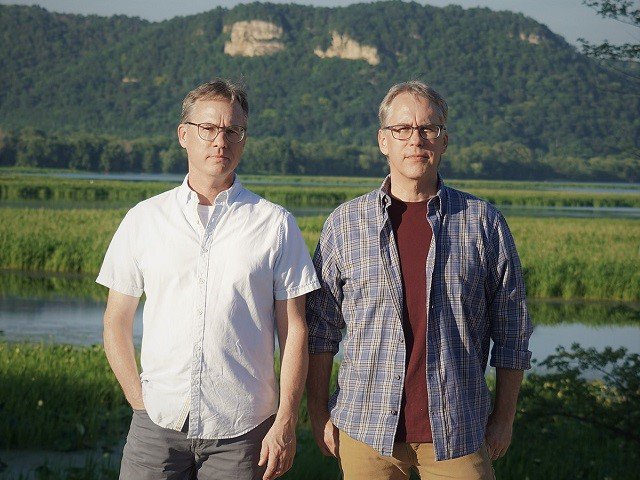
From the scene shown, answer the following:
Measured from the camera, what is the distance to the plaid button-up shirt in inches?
113

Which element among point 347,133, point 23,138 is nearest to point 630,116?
point 347,133

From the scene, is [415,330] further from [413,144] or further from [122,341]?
[122,341]

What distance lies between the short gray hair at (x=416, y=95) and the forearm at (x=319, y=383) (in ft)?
2.42

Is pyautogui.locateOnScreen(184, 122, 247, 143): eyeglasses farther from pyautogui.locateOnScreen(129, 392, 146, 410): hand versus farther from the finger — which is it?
the finger

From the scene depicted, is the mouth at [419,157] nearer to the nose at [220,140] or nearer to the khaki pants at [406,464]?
the nose at [220,140]

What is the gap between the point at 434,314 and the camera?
9.49 ft

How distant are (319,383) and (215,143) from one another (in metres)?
0.80

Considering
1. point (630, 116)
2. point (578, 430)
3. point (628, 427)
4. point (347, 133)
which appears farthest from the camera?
point (347, 133)

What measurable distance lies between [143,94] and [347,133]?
92.0ft

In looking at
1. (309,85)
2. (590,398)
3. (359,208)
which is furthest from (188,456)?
(309,85)

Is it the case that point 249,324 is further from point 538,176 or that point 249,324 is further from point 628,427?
point 538,176

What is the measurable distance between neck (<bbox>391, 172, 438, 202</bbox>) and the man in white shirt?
0.36 metres

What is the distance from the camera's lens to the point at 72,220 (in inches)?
1139

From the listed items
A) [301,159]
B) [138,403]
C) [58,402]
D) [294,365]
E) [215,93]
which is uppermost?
[215,93]
